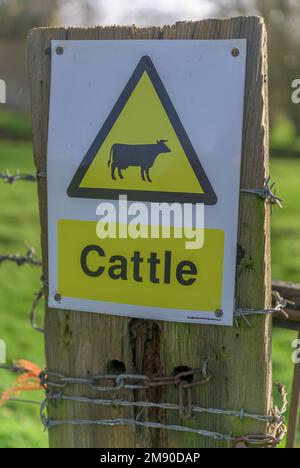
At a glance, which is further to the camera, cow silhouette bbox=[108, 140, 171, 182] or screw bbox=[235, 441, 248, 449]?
screw bbox=[235, 441, 248, 449]

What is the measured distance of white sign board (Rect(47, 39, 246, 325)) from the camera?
1.54 meters

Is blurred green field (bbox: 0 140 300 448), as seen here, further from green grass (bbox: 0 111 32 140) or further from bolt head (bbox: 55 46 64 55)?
green grass (bbox: 0 111 32 140)

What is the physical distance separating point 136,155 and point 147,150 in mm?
32

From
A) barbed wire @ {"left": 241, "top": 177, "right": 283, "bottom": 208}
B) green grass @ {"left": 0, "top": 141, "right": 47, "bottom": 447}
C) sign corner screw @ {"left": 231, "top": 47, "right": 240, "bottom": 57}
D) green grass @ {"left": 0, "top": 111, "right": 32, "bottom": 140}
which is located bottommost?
green grass @ {"left": 0, "top": 141, "right": 47, "bottom": 447}

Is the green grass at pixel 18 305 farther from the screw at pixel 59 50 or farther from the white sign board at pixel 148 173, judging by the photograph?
the screw at pixel 59 50

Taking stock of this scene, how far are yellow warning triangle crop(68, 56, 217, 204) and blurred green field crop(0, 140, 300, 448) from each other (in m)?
1.70

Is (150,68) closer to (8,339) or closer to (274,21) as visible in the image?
(8,339)

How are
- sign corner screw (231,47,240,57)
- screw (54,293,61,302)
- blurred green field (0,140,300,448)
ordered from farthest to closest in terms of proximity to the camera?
blurred green field (0,140,300,448), screw (54,293,61,302), sign corner screw (231,47,240,57)

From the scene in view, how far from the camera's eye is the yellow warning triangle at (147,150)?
1.56 m

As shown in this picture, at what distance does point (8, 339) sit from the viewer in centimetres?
480

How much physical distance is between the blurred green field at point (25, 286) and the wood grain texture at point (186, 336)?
1.21m

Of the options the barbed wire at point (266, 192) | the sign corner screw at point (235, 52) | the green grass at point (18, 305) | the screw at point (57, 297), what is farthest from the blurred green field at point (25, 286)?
the sign corner screw at point (235, 52)

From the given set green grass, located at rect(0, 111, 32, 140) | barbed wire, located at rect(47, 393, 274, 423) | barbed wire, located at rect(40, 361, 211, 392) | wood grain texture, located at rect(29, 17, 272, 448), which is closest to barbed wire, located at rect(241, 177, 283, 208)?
wood grain texture, located at rect(29, 17, 272, 448)
